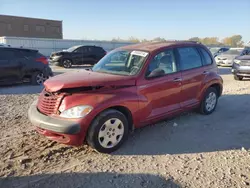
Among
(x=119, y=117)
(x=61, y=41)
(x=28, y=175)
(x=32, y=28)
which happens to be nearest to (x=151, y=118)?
(x=119, y=117)

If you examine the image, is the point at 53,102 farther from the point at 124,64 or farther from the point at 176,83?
the point at 176,83

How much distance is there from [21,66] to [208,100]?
23.5 ft

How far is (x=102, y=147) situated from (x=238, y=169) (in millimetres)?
2011

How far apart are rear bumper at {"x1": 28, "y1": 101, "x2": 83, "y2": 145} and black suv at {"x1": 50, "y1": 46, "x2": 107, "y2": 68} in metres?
13.9

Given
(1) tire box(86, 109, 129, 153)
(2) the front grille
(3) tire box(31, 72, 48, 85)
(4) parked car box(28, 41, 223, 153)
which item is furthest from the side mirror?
(3) tire box(31, 72, 48, 85)

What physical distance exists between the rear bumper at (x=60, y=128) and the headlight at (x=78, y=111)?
0.09 metres

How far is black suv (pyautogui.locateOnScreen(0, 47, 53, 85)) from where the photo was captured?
907cm

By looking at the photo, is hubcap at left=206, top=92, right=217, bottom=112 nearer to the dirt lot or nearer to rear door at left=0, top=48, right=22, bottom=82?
the dirt lot

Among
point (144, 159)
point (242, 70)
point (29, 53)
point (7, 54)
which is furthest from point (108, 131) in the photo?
point (242, 70)

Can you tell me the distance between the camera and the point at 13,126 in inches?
196

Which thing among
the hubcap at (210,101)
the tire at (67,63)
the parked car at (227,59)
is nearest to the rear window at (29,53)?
the tire at (67,63)

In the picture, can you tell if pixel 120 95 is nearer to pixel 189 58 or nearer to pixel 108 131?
pixel 108 131

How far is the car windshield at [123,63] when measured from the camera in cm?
438

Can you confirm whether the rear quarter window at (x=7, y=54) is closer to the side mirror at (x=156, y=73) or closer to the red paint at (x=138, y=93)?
the red paint at (x=138, y=93)
